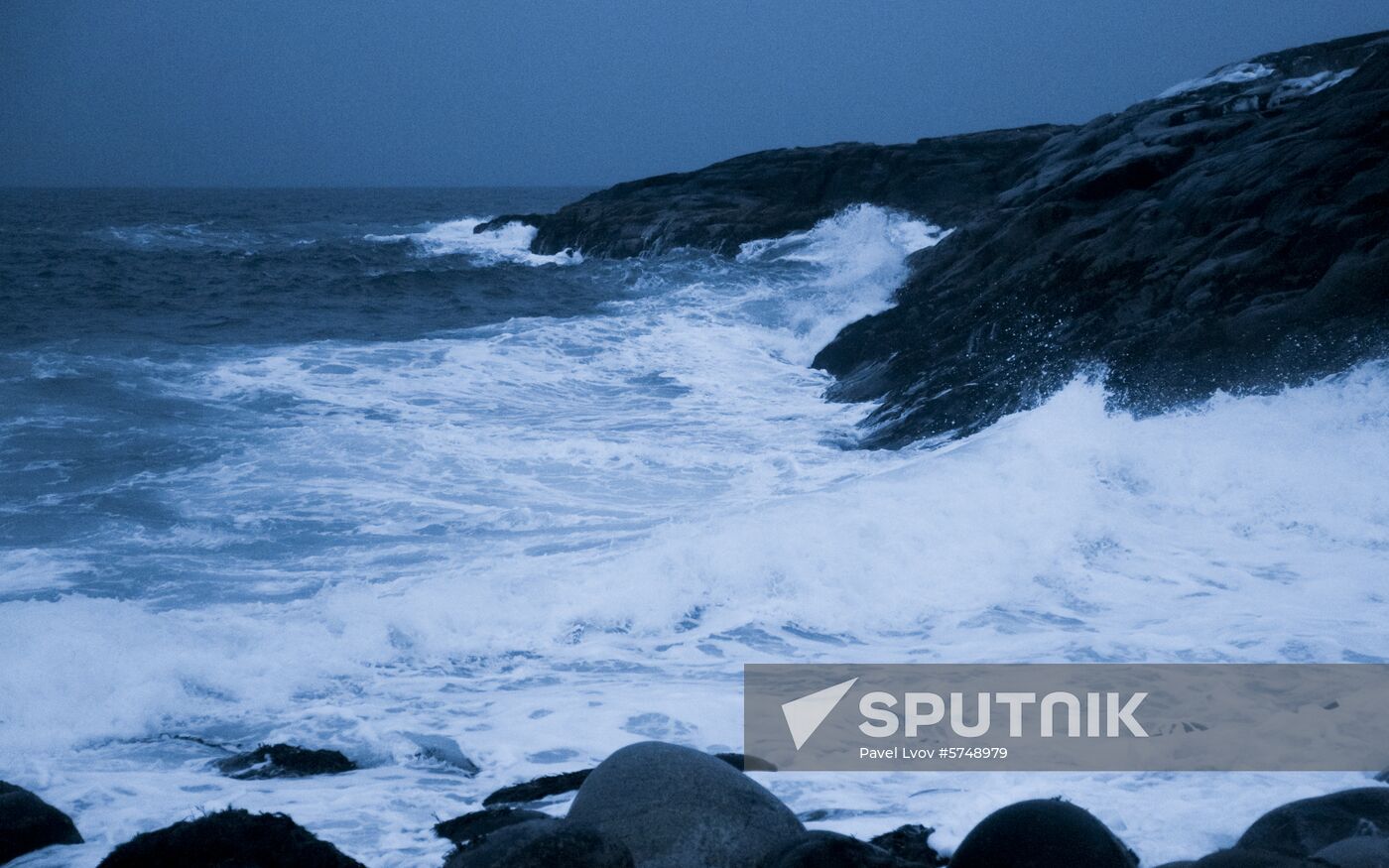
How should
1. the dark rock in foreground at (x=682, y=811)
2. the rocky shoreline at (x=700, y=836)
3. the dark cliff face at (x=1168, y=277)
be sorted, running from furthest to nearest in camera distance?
the dark cliff face at (x=1168, y=277)
the dark rock in foreground at (x=682, y=811)
the rocky shoreline at (x=700, y=836)

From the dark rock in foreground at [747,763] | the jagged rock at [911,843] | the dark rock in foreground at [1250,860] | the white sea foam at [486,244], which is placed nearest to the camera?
the dark rock in foreground at [1250,860]

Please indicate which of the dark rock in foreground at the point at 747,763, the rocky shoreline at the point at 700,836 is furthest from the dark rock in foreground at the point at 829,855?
the dark rock in foreground at the point at 747,763

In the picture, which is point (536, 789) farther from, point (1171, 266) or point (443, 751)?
point (1171, 266)

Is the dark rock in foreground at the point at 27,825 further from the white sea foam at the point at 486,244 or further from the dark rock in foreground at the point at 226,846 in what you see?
the white sea foam at the point at 486,244

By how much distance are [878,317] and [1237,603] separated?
31.7 feet

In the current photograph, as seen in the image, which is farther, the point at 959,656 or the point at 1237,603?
the point at 1237,603

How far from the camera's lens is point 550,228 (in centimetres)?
3888

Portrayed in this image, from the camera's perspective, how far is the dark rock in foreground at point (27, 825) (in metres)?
3.79

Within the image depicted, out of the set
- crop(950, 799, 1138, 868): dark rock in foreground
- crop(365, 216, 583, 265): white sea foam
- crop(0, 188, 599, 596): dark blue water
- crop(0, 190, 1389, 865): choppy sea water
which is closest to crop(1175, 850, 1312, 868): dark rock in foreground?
crop(950, 799, 1138, 868): dark rock in foreground

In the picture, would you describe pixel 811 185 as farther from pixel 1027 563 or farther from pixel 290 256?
pixel 1027 563

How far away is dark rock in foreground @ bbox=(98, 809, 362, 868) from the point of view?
9.86ft

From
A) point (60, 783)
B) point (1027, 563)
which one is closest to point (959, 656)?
point (1027, 563)

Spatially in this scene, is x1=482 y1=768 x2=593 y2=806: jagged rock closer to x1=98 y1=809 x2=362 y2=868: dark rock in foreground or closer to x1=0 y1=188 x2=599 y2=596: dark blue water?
x1=98 y1=809 x2=362 y2=868: dark rock in foreground

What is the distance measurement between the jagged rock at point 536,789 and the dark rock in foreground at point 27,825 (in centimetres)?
151
